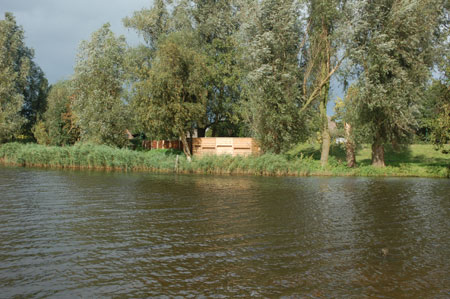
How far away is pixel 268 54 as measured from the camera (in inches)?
1254

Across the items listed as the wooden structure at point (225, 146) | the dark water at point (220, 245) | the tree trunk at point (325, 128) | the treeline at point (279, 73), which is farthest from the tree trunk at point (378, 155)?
the dark water at point (220, 245)

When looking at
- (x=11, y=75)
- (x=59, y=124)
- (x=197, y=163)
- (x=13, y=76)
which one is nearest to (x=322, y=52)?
(x=197, y=163)

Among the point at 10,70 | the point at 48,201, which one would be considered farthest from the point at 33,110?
the point at 48,201

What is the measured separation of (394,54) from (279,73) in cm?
924

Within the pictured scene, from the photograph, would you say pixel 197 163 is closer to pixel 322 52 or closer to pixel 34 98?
pixel 322 52

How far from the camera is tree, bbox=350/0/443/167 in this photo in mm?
29531

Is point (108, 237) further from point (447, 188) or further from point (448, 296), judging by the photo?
point (447, 188)

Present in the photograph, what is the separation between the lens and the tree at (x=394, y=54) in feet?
96.9

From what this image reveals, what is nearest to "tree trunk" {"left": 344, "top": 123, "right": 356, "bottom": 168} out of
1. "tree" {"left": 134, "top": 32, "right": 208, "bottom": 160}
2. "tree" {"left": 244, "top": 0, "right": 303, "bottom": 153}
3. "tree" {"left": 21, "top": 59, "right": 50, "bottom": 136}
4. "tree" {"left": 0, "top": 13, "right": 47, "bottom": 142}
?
"tree" {"left": 244, "top": 0, "right": 303, "bottom": 153}

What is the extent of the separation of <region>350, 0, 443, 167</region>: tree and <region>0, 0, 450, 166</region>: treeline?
0.10 m

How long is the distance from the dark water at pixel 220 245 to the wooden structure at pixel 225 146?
63.9 feet

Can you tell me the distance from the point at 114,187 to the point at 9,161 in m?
21.4

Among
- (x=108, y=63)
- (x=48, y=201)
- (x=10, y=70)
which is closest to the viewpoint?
(x=48, y=201)

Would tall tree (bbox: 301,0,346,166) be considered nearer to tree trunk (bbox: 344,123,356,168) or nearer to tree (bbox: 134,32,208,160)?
tree trunk (bbox: 344,123,356,168)
